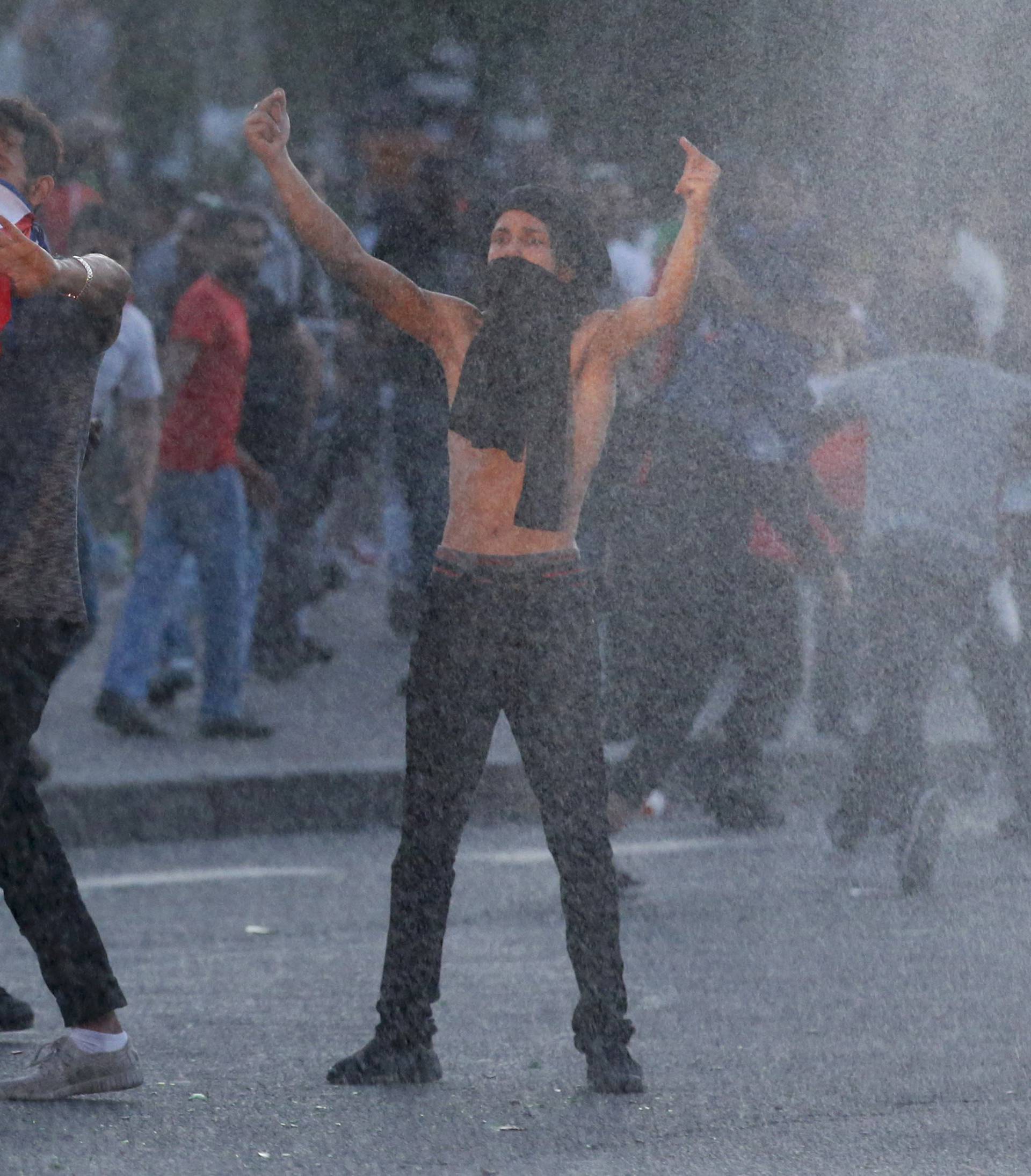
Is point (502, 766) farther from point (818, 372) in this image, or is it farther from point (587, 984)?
point (587, 984)

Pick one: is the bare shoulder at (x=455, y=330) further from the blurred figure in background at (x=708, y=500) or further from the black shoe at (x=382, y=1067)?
the blurred figure in background at (x=708, y=500)

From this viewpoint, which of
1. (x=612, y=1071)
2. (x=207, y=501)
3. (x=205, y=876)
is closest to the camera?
(x=612, y=1071)

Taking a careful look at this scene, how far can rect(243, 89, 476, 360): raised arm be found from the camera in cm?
525

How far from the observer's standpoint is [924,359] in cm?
804

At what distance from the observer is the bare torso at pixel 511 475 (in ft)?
17.6

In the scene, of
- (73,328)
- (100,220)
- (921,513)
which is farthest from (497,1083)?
(100,220)

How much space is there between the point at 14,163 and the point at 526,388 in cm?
108

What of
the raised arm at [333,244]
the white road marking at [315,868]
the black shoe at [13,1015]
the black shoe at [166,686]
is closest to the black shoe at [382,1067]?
the black shoe at [13,1015]

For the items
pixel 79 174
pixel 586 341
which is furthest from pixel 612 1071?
pixel 79 174

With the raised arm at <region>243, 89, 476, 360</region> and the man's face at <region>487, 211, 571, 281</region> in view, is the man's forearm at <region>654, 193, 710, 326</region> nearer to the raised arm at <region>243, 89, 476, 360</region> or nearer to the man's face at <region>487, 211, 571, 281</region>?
the man's face at <region>487, 211, 571, 281</region>

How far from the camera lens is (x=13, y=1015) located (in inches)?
229

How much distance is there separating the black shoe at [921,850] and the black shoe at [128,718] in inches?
A: 138

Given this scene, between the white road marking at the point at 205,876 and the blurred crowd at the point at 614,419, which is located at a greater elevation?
the blurred crowd at the point at 614,419

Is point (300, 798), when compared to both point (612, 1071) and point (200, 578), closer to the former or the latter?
point (200, 578)
